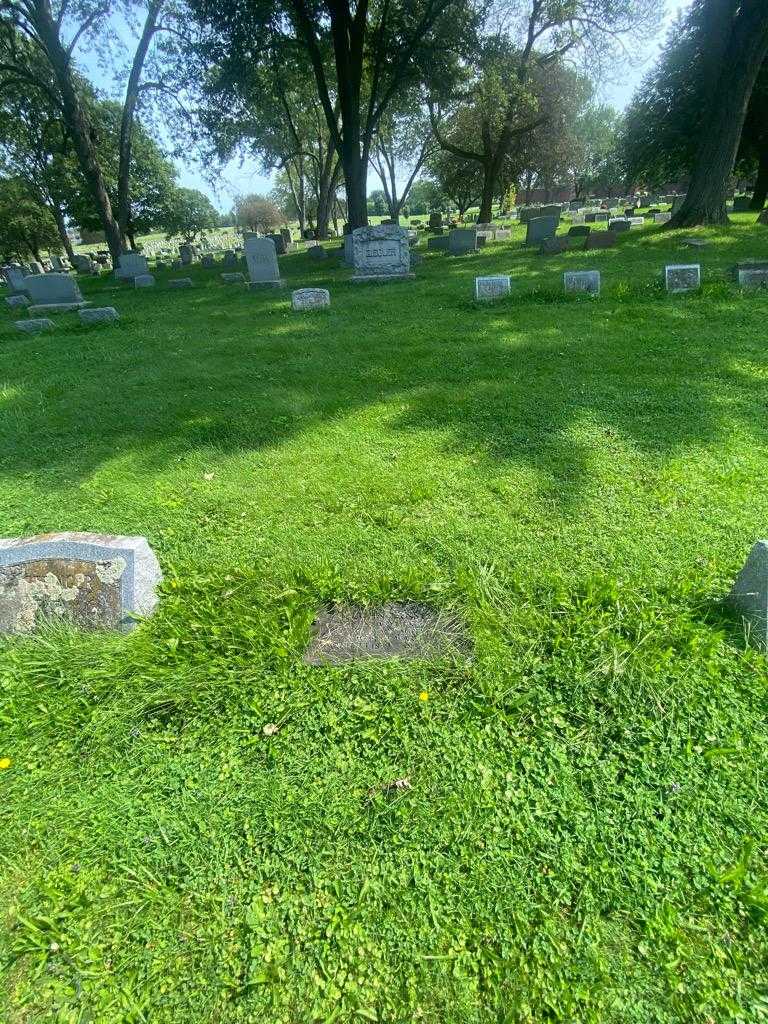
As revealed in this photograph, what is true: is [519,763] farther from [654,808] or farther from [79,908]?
[79,908]

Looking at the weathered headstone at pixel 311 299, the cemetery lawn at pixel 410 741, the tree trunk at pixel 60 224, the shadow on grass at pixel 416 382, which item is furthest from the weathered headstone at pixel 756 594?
the tree trunk at pixel 60 224

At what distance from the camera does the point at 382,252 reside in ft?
39.0

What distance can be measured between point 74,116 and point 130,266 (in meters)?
4.70

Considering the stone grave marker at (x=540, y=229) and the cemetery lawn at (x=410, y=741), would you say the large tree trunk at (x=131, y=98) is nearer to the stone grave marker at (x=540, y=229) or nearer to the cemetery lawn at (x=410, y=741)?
the stone grave marker at (x=540, y=229)

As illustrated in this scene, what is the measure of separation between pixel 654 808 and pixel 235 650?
1.81m

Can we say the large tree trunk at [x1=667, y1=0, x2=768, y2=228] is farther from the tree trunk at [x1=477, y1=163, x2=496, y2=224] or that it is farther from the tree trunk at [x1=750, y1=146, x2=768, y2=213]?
the tree trunk at [x1=750, y1=146, x2=768, y2=213]

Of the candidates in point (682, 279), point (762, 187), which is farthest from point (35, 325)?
point (762, 187)

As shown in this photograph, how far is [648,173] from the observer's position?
77.9ft

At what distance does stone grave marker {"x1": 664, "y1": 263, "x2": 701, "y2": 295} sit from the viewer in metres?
7.52

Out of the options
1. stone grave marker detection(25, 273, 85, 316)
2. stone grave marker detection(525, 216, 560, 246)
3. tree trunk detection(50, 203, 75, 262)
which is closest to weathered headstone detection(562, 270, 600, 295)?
stone grave marker detection(525, 216, 560, 246)

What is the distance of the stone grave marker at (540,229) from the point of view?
14883 millimetres

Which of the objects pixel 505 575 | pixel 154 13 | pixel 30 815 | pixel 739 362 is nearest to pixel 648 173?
pixel 154 13

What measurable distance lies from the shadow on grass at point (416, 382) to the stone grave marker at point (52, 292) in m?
3.91

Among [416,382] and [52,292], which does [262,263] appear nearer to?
[52,292]
